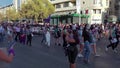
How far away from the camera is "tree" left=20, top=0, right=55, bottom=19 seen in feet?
287

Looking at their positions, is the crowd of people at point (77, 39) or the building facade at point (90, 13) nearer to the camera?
Answer: the crowd of people at point (77, 39)

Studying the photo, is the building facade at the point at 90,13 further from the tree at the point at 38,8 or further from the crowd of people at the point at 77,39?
the crowd of people at the point at 77,39

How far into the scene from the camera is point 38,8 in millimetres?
87625

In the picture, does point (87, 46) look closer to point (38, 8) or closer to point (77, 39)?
point (77, 39)

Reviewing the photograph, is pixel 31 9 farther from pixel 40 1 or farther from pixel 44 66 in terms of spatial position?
pixel 44 66

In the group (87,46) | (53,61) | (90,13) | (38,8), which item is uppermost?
(38,8)

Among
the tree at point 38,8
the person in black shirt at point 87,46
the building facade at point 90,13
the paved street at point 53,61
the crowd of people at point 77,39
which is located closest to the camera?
the crowd of people at point 77,39

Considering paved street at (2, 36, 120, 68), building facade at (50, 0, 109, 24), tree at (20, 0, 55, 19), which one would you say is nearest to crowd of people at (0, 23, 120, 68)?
paved street at (2, 36, 120, 68)

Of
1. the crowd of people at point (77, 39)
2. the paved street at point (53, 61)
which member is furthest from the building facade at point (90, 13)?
the paved street at point (53, 61)

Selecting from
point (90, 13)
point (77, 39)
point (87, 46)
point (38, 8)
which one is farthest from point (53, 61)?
point (38, 8)

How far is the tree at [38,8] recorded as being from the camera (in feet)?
287

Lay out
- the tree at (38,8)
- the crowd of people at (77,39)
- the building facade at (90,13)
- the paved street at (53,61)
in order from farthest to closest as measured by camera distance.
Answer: the tree at (38,8) → the building facade at (90,13) → the paved street at (53,61) → the crowd of people at (77,39)

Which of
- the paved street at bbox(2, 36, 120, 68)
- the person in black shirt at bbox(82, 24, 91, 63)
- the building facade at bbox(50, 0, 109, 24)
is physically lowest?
the paved street at bbox(2, 36, 120, 68)

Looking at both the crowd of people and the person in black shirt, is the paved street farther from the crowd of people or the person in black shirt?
the crowd of people
